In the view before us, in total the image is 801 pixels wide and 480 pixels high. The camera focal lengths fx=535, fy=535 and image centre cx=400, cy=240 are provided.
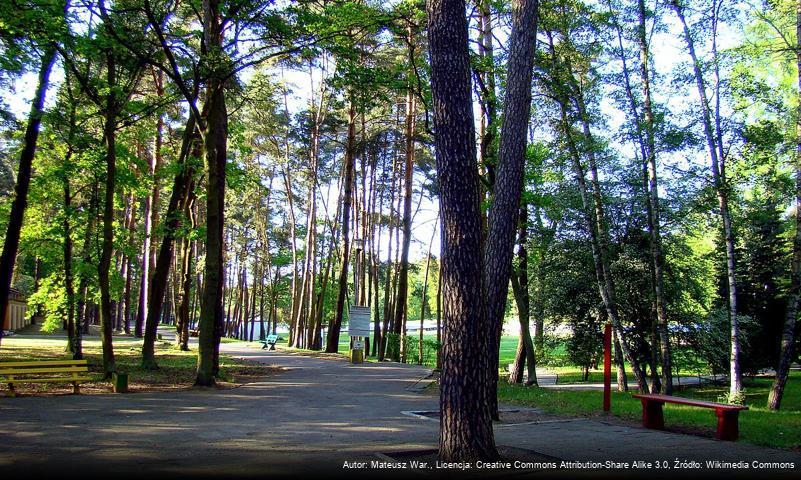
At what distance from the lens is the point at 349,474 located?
5211 millimetres

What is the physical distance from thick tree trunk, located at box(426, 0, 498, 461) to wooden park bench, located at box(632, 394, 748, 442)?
4.52m

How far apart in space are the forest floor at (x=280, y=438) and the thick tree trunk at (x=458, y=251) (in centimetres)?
44

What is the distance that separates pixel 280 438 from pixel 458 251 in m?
3.72

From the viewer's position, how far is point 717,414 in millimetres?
8773

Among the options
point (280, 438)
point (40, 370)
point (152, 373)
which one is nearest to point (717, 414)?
point (280, 438)

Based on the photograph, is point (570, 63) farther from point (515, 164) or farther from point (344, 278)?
point (344, 278)

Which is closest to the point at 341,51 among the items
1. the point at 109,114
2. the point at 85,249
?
the point at 109,114

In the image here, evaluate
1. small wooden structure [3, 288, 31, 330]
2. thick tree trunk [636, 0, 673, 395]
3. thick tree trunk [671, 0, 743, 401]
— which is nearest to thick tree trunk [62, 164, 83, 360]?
thick tree trunk [636, 0, 673, 395]

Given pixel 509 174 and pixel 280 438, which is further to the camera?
pixel 509 174

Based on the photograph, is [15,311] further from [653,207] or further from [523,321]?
[653,207]

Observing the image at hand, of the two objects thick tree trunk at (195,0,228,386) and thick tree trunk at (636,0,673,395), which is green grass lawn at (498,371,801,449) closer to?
thick tree trunk at (636,0,673,395)

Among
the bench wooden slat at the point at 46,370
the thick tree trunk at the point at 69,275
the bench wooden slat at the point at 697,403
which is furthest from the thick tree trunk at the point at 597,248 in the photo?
the thick tree trunk at the point at 69,275

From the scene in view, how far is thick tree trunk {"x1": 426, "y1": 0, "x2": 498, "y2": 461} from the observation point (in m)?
5.58

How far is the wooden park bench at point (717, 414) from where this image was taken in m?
8.01
